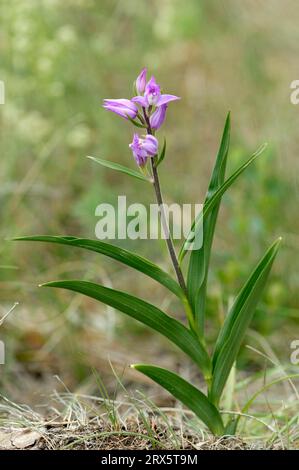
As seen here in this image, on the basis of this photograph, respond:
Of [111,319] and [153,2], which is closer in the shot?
[111,319]

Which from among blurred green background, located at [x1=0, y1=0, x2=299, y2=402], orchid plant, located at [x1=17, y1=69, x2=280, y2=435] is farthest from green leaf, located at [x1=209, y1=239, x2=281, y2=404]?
blurred green background, located at [x1=0, y1=0, x2=299, y2=402]

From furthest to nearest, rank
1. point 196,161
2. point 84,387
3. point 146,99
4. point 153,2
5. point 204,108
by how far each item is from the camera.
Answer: point 153,2 < point 204,108 < point 196,161 < point 84,387 < point 146,99

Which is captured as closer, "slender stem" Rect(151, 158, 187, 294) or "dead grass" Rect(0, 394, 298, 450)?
"slender stem" Rect(151, 158, 187, 294)

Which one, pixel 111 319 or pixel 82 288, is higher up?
pixel 82 288

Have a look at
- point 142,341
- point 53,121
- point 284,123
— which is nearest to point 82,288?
point 142,341

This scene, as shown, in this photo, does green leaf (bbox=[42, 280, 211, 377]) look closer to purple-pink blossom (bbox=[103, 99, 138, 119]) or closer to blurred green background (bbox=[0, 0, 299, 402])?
purple-pink blossom (bbox=[103, 99, 138, 119])

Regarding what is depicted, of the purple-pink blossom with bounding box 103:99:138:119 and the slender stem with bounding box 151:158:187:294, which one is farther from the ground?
the purple-pink blossom with bounding box 103:99:138:119
